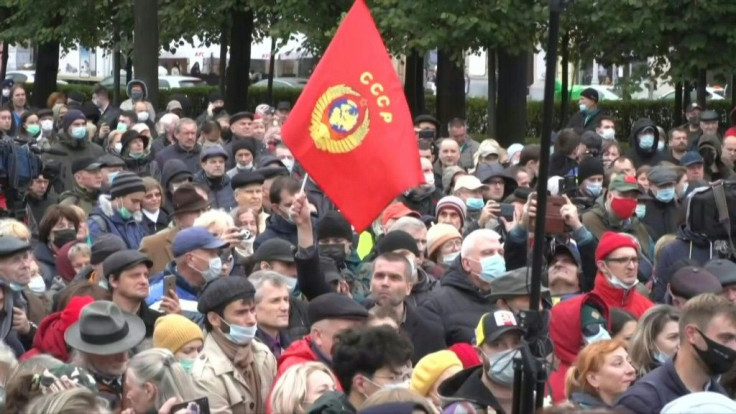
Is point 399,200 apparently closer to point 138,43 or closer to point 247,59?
point 138,43

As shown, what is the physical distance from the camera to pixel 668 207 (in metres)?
15.2

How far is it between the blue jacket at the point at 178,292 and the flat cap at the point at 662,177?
5.65m

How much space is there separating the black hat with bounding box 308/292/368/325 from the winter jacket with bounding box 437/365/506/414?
3.59 feet

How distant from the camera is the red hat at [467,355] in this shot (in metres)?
8.59

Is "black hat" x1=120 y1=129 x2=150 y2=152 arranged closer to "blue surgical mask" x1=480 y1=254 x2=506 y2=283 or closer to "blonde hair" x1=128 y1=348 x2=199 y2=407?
"blue surgical mask" x1=480 y1=254 x2=506 y2=283

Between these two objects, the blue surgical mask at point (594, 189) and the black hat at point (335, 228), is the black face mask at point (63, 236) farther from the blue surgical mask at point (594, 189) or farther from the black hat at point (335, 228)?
the blue surgical mask at point (594, 189)

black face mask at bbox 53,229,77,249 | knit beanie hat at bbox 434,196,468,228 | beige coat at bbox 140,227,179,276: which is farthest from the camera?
knit beanie hat at bbox 434,196,468,228

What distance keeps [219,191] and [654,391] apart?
8697mm

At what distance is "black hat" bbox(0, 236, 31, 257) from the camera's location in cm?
988

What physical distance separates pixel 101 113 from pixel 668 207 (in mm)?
11436

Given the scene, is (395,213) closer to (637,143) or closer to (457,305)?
(457,305)

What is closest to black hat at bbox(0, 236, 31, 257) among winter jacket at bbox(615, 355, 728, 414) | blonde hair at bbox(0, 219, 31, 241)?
blonde hair at bbox(0, 219, 31, 241)

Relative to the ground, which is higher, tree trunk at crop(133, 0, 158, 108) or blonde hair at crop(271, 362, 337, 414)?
tree trunk at crop(133, 0, 158, 108)

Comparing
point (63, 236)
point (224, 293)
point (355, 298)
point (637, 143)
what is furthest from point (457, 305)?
point (637, 143)
